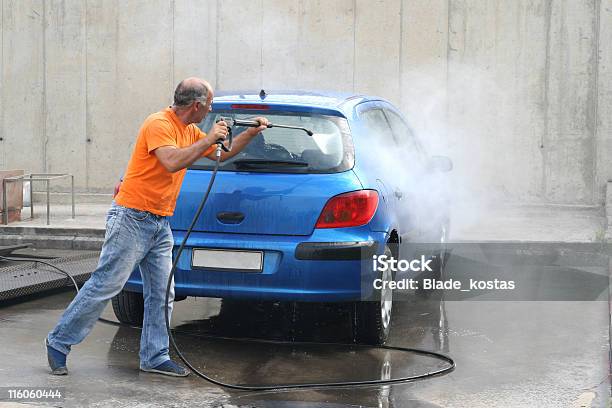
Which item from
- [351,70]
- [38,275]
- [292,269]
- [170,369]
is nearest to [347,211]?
[292,269]

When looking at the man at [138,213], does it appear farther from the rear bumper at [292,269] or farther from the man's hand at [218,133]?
the rear bumper at [292,269]

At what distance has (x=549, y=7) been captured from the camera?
13117mm

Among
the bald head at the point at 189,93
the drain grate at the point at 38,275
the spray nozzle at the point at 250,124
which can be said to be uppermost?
the bald head at the point at 189,93

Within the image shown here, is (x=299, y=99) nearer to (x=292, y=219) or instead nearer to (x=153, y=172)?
(x=292, y=219)

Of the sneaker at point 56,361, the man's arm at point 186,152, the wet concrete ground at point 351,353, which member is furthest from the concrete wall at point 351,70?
the sneaker at point 56,361

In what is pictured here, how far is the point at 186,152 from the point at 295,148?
1.15 m

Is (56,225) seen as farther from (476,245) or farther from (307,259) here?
(307,259)

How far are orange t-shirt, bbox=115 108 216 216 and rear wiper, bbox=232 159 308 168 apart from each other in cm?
70

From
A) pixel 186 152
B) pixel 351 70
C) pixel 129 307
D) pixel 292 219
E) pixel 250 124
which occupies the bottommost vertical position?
pixel 129 307

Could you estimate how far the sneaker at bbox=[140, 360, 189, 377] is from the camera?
573cm

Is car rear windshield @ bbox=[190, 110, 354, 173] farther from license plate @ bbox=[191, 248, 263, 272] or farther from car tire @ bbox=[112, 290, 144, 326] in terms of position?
car tire @ bbox=[112, 290, 144, 326]

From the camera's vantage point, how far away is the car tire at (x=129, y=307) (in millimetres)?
6953

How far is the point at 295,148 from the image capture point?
639cm

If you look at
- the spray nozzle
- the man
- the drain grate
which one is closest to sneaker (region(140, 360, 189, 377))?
the man
